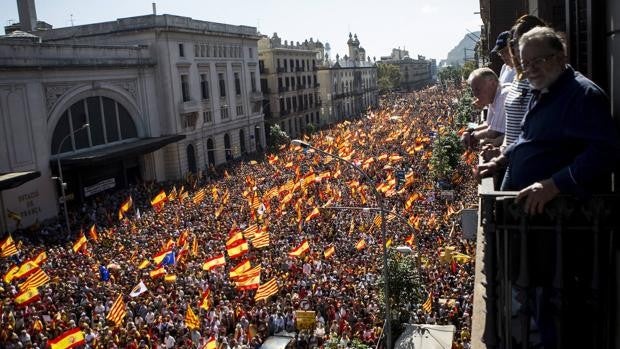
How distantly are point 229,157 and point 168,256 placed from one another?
1528 inches

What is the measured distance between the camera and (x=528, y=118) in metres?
3.77

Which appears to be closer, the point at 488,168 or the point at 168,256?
the point at 488,168

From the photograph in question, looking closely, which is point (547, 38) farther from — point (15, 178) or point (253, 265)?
point (15, 178)

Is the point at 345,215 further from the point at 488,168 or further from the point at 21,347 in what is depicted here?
the point at 488,168

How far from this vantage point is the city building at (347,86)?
3812 inches

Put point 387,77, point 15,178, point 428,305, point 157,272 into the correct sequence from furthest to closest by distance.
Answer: point 387,77
point 15,178
point 157,272
point 428,305

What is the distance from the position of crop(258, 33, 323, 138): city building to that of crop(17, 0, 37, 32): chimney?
92.2 ft

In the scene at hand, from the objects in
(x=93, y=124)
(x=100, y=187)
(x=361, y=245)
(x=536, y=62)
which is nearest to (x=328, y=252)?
(x=361, y=245)

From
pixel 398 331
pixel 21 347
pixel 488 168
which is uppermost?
pixel 488 168

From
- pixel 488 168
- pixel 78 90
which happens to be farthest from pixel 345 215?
pixel 488 168

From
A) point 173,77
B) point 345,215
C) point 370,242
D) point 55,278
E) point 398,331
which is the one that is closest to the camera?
point 398,331

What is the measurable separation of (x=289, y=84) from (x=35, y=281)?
62.4 m

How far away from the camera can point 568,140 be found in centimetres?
350

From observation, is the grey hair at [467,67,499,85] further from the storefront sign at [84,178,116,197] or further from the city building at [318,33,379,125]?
the city building at [318,33,379,125]
